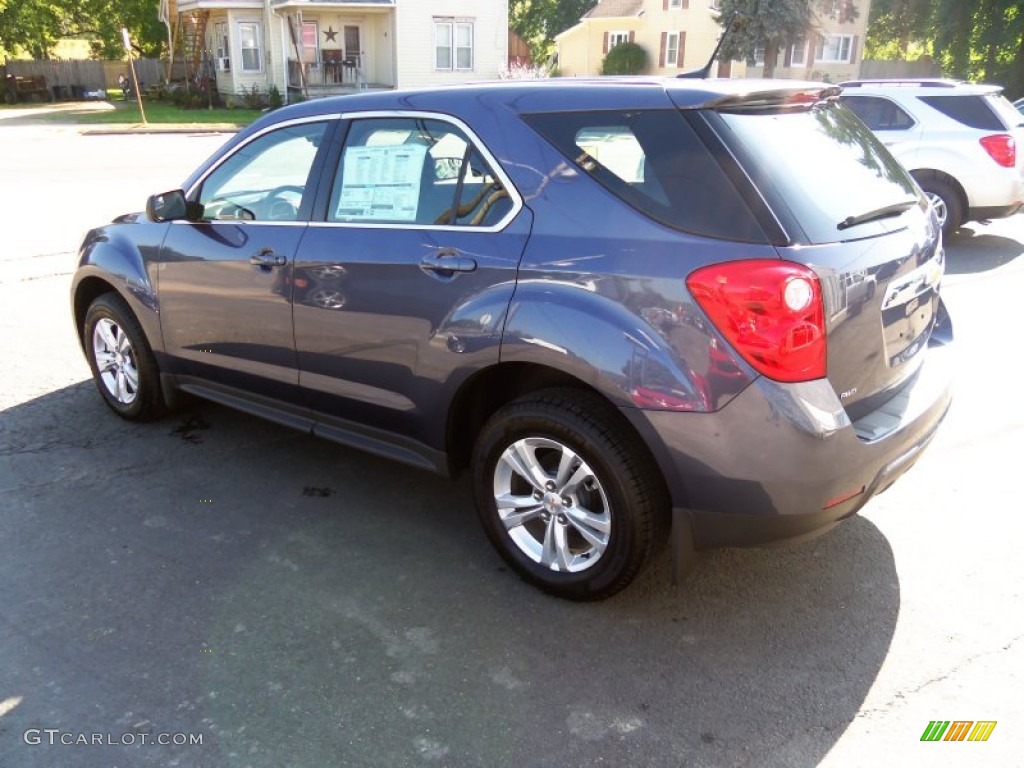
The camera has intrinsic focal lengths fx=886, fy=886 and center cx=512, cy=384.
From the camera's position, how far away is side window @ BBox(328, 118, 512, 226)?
11.0 ft

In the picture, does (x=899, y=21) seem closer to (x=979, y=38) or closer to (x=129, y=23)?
(x=979, y=38)

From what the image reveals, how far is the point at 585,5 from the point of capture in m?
63.0

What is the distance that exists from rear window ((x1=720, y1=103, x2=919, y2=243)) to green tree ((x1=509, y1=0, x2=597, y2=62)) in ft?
203

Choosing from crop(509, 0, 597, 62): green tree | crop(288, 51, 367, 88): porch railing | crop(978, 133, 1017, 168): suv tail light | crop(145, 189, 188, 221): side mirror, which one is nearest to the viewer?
crop(145, 189, 188, 221): side mirror

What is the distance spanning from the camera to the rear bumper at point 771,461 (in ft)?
9.02

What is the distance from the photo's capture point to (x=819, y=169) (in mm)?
3090

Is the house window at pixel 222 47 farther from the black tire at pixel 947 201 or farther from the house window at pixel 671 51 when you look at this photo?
the black tire at pixel 947 201

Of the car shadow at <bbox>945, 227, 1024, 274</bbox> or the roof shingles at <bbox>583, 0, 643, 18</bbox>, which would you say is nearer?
the car shadow at <bbox>945, 227, 1024, 274</bbox>

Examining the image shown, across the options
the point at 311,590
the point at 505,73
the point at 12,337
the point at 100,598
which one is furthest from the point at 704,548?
the point at 505,73

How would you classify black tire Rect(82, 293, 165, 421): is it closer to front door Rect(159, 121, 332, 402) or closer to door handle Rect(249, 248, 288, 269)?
front door Rect(159, 121, 332, 402)

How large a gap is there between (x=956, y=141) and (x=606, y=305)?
842 cm

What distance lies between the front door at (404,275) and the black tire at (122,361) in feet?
4.36

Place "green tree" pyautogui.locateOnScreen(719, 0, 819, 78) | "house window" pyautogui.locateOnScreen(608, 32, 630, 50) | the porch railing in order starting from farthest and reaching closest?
1. "house window" pyautogui.locateOnScreen(608, 32, 630, 50)
2. "green tree" pyautogui.locateOnScreen(719, 0, 819, 78)
3. the porch railing

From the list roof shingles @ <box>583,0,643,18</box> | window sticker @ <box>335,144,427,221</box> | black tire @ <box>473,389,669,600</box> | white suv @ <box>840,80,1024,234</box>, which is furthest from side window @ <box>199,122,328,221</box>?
roof shingles @ <box>583,0,643,18</box>
